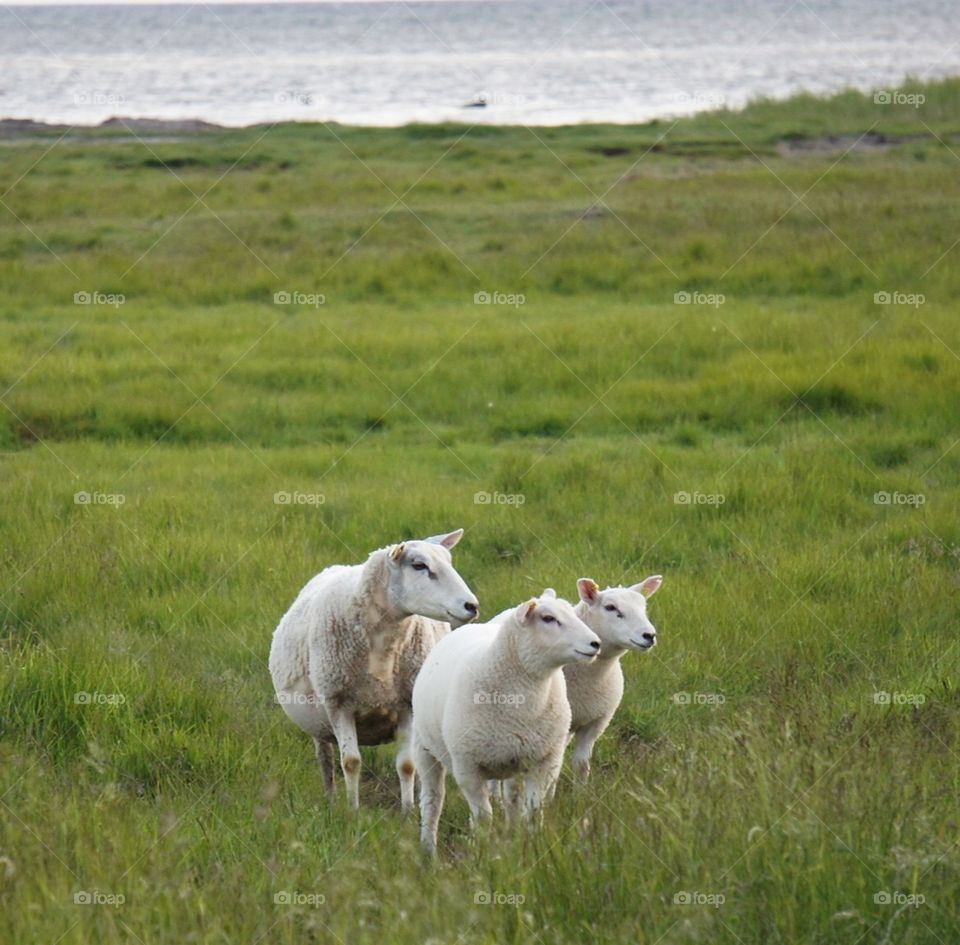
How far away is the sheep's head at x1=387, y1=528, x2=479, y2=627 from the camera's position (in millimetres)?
6445

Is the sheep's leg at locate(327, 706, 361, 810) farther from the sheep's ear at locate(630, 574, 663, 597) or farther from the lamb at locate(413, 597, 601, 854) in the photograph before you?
the sheep's ear at locate(630, 574, 663, 597)

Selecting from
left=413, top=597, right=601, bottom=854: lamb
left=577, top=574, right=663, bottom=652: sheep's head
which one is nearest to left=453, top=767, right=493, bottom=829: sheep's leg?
left=413, top=597, right=601, bottom=854: lamb

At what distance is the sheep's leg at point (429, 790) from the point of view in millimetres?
6332

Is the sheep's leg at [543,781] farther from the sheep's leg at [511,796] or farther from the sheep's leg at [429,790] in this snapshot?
the sheep's leg at [429,790]

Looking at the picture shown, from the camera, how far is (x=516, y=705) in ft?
19.8

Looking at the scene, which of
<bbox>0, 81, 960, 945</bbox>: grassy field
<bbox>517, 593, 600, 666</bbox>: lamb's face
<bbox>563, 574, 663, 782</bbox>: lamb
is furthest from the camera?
<bbox>563, 574, 663, 782</bbox>: lamb

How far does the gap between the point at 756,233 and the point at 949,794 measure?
16603mm

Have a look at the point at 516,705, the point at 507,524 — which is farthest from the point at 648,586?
the point at 507,524

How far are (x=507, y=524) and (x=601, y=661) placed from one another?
11.9ft

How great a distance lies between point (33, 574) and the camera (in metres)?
9.18

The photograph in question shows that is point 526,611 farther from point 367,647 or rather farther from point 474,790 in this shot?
point 367,647

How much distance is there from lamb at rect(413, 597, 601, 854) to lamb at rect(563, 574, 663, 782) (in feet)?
1.43

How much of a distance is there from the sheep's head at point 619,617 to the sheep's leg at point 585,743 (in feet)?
1.45

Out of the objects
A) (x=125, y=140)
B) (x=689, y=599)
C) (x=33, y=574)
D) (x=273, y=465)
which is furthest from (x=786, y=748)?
(x=125, y=140)
